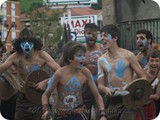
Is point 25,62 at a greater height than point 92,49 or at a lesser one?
lesser

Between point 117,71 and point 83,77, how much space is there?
0.70 metres

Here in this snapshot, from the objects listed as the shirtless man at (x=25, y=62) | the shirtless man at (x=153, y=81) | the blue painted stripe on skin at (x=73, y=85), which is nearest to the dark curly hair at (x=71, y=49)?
the blue painted stripe on skin at (x=73, y=85)

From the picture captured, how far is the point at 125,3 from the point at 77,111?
7.14 meters

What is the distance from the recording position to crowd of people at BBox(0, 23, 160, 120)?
6.14 meters

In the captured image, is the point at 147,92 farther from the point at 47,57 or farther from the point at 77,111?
the point at 47,57

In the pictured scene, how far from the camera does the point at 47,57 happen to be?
23.7 ft

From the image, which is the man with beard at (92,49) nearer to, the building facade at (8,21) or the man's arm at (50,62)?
the man's arm at (50,62)

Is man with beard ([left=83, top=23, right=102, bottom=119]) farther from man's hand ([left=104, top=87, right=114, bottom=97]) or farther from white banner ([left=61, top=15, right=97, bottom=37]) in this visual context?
white banner ([left=61, top=15, right=97, bottom=37])

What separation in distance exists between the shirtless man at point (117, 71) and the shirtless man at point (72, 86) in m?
0.50

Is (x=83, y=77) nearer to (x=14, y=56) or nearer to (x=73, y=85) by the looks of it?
(x=73, y=85)

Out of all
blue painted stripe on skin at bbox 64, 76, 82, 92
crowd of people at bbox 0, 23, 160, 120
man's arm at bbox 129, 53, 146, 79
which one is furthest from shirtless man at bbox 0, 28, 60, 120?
man's arm at bbox 129, 53, 146, 79

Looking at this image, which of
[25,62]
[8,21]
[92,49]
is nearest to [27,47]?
[25,62]

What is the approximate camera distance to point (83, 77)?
6211 mm

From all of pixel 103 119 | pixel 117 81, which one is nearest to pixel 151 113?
pixel 117 81
